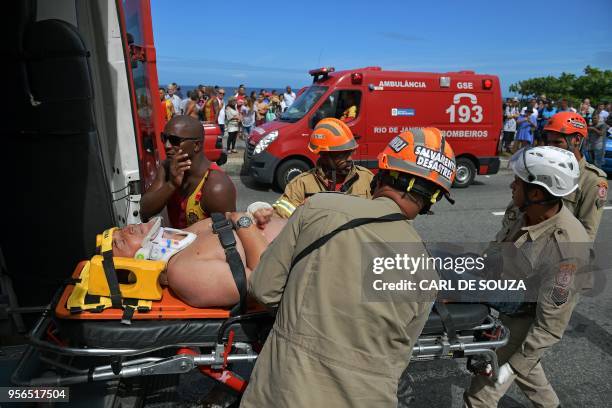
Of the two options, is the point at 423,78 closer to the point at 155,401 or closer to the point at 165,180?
the point at 165,180

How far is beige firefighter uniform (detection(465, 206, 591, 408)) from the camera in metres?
2.37

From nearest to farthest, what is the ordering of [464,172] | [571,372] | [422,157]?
[422,157] < [571,372] < [464,172]

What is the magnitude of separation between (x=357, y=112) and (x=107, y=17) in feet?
20.0

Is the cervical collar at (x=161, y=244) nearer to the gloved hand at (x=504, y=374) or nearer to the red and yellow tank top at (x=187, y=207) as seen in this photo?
the red and yellow tank top at (x=187, y=207)

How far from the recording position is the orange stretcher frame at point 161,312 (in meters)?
2.26

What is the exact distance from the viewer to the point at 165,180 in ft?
10.4

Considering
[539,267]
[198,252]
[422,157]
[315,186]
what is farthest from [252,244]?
[539,267]

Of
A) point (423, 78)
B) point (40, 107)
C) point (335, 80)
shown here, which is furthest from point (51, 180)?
point (423, 78)

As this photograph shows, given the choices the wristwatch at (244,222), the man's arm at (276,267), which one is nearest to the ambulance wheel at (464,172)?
the wristwatch at (244,222)

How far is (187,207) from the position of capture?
3.05 m

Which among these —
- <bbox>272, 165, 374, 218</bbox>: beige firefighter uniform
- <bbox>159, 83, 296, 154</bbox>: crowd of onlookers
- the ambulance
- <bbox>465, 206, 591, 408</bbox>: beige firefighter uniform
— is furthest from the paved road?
<bbox>159, 83, 296, 154</bbox>: crowd of onlookers

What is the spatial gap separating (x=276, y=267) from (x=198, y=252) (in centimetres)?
88

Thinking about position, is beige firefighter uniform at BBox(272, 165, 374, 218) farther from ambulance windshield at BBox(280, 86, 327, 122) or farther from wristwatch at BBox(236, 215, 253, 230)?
ambulance windshield at BBox(280, 86, 327, 122)

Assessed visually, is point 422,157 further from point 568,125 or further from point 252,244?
point 568,125
